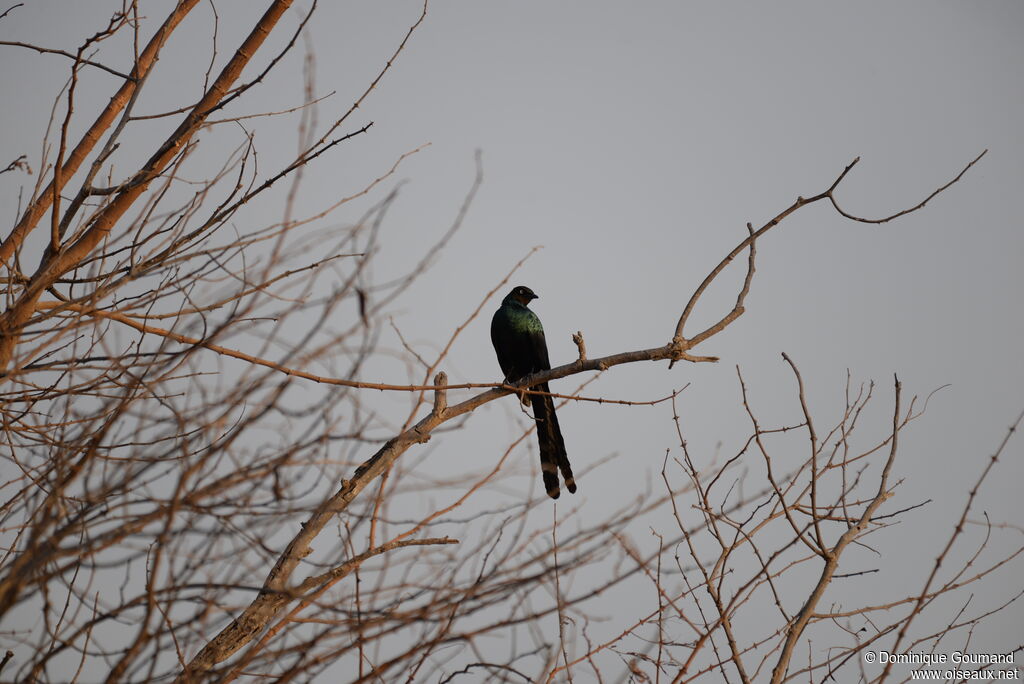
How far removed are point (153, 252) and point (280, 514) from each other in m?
0.99

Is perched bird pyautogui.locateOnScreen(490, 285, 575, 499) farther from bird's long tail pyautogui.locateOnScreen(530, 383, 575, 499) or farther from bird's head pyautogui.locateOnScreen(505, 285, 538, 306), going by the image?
bird's long tail pyautogui.locateOnScreen(530, 383, 575, 499)

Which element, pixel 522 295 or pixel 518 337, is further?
pixel 522 295

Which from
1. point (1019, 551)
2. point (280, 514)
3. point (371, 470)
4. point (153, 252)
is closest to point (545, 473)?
point (371, 470)

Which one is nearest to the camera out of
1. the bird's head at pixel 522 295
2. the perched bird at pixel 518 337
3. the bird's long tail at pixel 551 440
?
the bird's long tail at pixel 551 440

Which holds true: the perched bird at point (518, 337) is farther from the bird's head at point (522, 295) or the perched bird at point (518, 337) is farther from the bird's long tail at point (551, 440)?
the bird's long tail at point (551, 440)

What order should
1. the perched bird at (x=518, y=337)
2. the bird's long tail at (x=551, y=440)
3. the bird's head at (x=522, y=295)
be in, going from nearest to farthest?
the bird's long tail at (x=551, y=440) → the perched bird at (x=518, y=337) → the bird's head at (x=522, y=295)

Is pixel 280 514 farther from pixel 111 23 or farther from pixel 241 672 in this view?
pixel 111 23

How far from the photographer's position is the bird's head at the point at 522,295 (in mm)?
6512

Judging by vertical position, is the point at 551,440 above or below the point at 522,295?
below

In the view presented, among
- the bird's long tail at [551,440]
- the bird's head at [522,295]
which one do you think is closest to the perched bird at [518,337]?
the bird's head at [522,295]

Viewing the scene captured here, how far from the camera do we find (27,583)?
1.24 metres

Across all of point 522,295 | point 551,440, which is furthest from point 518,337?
point 551,440

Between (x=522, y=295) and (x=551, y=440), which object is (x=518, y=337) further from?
(x=551, y=440)

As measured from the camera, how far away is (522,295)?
6531 mm
